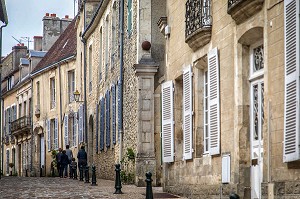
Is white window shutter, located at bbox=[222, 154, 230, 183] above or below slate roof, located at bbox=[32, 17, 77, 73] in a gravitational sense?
below

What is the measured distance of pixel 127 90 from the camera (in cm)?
2350

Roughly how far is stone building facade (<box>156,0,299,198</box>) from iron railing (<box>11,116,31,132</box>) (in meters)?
30.8

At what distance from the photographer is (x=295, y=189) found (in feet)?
31.7

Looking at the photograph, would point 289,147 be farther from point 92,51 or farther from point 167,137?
point 92,51

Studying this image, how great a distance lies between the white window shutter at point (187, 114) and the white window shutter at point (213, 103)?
1.40m

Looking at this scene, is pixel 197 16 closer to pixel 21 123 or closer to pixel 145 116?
pixel 145 116

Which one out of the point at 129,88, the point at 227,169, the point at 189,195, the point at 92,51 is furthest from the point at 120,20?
the point at 227,169

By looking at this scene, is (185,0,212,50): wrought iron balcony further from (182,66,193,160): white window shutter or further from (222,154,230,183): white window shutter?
(222,154,230,183): white window shutter

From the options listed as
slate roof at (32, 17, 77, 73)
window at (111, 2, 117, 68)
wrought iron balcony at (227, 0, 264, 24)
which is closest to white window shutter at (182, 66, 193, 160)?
wrought iron balcony at (227, 0, 264, 24)

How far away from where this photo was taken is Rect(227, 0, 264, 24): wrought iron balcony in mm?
11070

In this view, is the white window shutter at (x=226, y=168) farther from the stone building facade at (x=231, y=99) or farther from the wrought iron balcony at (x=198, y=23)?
the wrought iron balcony at (x=198, y=23)

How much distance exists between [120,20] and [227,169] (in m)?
12.8

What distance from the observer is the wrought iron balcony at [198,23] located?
45.0 ft

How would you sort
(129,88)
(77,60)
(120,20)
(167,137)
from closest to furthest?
(167,137)
(129,88)
(120,20)
(77,60)
